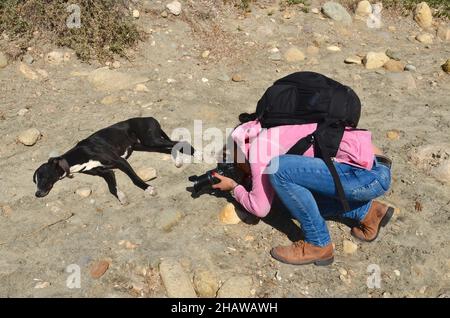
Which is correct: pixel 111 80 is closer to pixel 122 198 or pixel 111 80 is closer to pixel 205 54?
pixel 205 54

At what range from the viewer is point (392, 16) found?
836 cm

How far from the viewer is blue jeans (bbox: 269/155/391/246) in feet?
12.5

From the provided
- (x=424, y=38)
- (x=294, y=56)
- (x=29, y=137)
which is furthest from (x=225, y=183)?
(x=424, y=38)

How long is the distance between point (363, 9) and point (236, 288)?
5.84 m

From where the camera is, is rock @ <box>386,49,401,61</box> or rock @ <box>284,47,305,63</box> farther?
rock @ <box>386,49,401,61</box>

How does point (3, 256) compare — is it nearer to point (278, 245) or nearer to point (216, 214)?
point (216, 214)

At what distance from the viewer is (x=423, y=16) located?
8.22 meters

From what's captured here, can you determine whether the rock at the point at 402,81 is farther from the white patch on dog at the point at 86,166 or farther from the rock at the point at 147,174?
the white patch on dog at the point at 86,166

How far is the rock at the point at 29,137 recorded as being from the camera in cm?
559

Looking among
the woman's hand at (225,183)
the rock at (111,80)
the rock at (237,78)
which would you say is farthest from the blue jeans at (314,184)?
the rock at (111,80)

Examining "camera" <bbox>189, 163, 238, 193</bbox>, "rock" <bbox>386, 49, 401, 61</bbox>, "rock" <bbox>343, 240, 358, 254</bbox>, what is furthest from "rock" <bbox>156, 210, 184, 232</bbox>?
"rock" <bbox>386, 49, 401, 61</bbox>

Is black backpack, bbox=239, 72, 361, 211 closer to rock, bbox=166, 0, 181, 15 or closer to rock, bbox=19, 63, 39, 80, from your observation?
rock, bbox=19, 63, 39, 80
